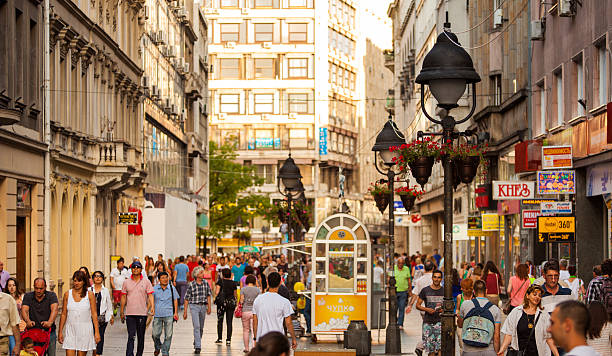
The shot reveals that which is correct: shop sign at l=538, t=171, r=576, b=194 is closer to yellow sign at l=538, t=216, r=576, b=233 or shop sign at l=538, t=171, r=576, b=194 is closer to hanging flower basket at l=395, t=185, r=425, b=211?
yellow sign at l=538, t=216, r=576, b=233

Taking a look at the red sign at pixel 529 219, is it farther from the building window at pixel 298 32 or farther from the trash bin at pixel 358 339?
the building window at pixel 298 32

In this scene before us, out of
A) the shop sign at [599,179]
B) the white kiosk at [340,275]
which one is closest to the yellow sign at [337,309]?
the white kiosk at [340,275]

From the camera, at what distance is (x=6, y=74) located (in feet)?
90.3

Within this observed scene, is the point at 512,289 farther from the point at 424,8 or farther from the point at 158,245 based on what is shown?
the point at 424,8

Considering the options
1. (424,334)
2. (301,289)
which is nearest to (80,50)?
(301,289)

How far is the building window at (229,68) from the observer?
11375cm

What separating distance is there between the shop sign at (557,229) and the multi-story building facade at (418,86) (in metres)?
25.1

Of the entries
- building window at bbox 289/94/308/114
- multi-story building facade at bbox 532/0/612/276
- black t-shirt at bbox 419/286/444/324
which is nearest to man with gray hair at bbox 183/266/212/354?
black t-shirt at bbox 419/286/444/324

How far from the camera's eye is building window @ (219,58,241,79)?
4478 inches

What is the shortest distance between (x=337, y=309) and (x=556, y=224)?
5.18 metres

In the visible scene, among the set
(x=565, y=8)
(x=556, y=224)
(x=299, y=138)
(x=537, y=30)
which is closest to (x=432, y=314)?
(x=556, y=224)

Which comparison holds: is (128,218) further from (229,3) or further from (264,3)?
(229,3)

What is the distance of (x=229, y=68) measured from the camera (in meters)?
114

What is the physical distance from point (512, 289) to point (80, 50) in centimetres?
2024
